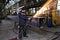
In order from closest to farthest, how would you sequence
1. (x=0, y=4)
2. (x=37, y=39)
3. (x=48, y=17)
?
(x=37, y=39) → (x=48, y=17) → (x=0, y=4)

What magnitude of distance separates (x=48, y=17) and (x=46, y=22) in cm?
78

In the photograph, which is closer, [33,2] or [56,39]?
[56,39]

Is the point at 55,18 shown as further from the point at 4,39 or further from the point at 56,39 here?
the point at 4,39

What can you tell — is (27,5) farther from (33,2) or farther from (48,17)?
(48,17)

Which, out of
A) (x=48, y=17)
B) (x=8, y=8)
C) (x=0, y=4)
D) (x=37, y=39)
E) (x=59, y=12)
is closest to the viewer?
(x=37, y=39)

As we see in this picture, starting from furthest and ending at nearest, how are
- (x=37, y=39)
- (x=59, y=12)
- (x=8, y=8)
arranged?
(x=8, y=8)
(x=59, y=12)
(x=37, y=39)

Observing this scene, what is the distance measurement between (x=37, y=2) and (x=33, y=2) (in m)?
1.07

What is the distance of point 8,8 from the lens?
120ft

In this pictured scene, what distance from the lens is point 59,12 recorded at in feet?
66.8

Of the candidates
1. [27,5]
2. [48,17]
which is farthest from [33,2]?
[48,17]

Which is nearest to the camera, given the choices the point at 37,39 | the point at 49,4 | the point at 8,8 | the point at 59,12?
the point at 49,4

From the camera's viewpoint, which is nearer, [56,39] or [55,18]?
[56,39]

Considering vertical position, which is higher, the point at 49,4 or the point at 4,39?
the point at 49,4

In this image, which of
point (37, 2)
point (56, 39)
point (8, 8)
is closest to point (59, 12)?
point (37, 2)
